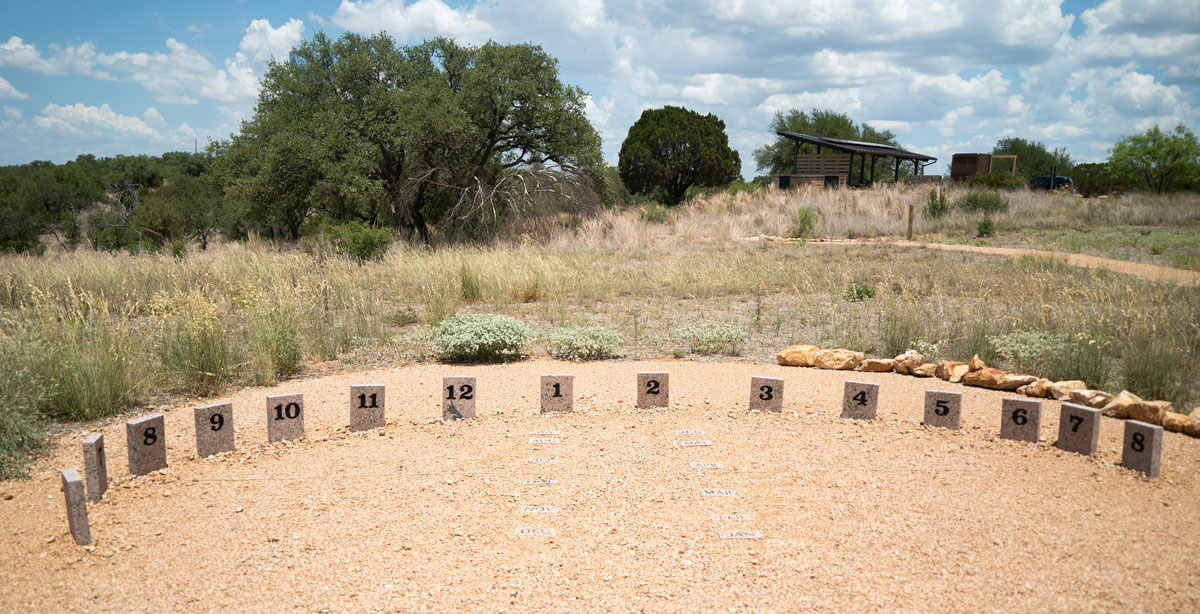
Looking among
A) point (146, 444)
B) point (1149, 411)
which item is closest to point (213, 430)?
point (146, 444)

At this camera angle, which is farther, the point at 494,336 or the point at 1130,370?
the point at 494,336

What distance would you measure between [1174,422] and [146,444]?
21.7 feet

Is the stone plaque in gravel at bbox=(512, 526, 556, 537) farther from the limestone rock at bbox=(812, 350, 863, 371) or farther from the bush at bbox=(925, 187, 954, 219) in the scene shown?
the bush at bbox=(925, 187, 954, 219)

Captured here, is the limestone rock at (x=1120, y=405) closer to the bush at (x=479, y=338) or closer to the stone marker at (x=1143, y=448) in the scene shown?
the stone marker at (x=1143, y=448)

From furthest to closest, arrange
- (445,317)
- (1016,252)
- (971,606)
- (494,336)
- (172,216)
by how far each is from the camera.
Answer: (172,216) → (1016,252) → (445,317) → (494,336) → (971,606)

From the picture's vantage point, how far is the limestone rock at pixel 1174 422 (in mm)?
5215

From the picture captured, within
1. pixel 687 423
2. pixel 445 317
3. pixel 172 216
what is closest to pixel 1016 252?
pixel 445 317

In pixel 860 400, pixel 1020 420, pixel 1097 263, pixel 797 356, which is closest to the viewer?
pixel 1020 420

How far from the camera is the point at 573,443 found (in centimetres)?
502

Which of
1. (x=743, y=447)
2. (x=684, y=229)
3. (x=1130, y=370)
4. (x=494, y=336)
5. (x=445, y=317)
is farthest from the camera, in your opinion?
(x=684, y=229)

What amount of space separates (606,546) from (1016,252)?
16.8 meters

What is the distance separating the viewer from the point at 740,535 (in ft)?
12.1

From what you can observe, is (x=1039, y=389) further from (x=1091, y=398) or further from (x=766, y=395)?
(x=766, y=395)

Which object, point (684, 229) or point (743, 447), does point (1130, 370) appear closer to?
point (743, 447)
